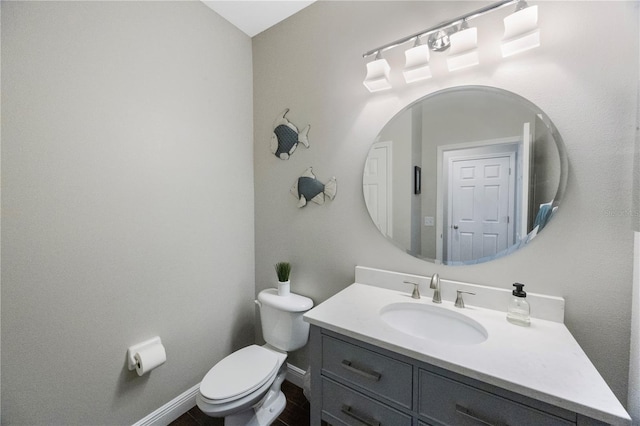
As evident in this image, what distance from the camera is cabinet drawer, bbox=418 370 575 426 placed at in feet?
2.26

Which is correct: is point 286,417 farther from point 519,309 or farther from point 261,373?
point 519,309

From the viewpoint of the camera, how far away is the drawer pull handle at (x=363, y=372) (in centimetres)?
92

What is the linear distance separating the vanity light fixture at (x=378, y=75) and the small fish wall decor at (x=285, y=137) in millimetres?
512

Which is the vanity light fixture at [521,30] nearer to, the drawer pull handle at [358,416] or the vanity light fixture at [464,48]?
the vanity light fixture at [464,48]

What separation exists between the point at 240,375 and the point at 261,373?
4.3 inches

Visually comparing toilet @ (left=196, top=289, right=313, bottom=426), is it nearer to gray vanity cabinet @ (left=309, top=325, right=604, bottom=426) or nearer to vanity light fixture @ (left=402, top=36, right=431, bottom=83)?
gray vanity cabinet @ (left=309, top=325, right=604, bottom=426)

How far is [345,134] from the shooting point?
5.00 ft

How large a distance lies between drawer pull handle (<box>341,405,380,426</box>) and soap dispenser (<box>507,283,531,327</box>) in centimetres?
69

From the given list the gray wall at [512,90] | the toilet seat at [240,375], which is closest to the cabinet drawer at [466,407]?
the gray wall at [512,90]

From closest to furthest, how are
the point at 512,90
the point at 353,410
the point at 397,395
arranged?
1. the point at 397,395
2. the point at 353,410
3. the point at 512,90

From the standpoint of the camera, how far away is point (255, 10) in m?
1.69

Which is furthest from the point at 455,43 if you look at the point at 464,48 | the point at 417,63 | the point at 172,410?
the point at 172,410

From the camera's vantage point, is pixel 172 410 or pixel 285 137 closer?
pixel 172 410

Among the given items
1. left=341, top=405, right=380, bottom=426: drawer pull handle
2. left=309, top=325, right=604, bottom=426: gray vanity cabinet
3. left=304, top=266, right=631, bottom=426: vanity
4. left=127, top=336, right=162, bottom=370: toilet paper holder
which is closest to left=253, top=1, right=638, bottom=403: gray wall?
left=304, top=266, right=631, bottom=426: vanity
